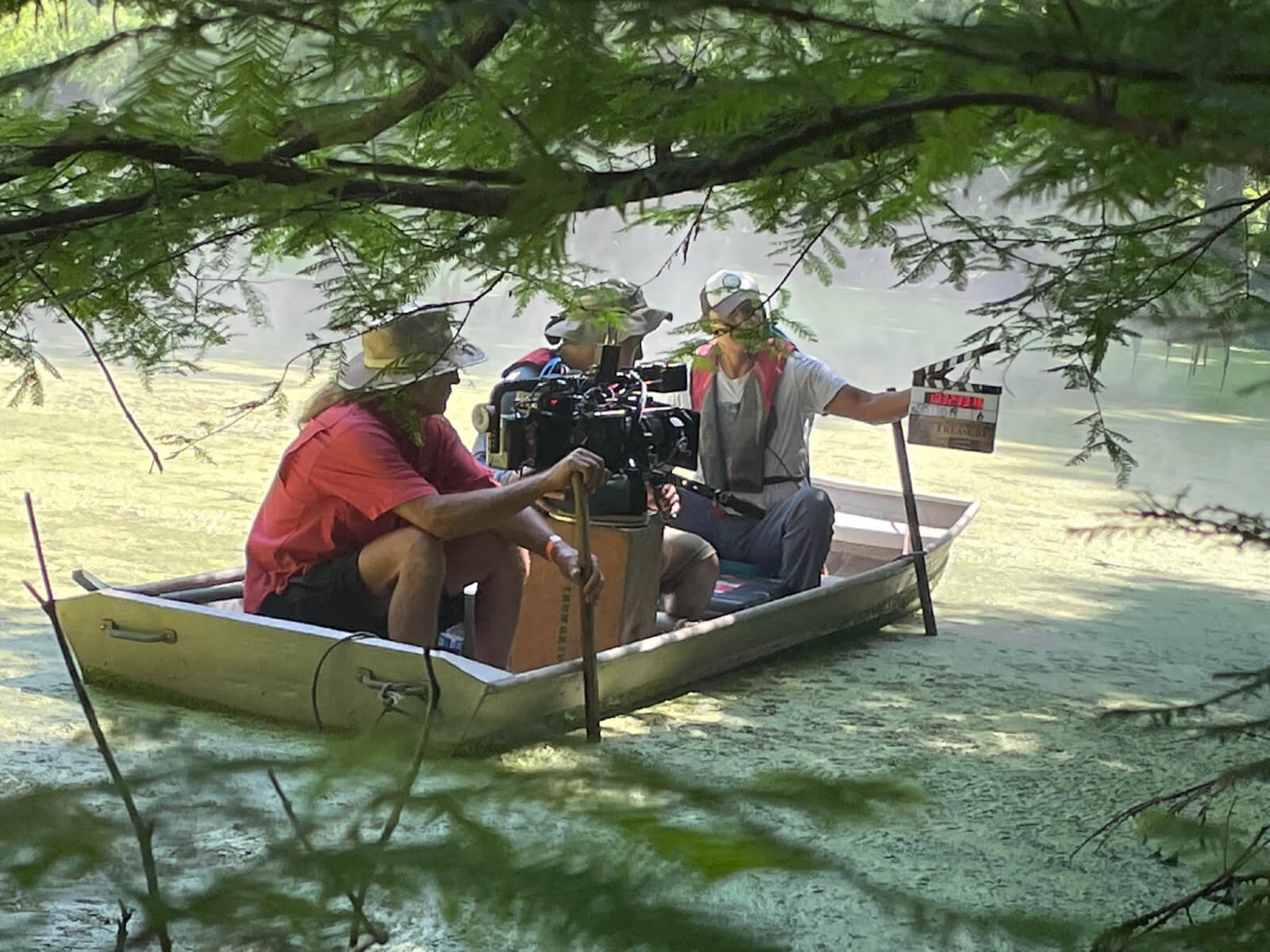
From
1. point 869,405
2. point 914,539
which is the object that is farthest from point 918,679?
point 869,405

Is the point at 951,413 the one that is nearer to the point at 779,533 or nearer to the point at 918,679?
the point at 779,533

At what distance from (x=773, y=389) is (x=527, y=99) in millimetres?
3795

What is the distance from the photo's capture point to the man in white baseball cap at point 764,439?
526 centimetres

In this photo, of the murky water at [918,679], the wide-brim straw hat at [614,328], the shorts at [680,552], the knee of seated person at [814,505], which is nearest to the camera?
the murky water at [918,679]

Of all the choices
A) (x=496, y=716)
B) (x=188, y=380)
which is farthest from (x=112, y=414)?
(x=496, y=716)

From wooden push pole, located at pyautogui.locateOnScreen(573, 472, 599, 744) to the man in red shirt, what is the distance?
3 cm

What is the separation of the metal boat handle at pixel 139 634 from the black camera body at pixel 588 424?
0.85 meters

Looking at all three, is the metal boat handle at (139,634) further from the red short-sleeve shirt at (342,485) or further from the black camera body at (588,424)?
the black camera body at (588,424)

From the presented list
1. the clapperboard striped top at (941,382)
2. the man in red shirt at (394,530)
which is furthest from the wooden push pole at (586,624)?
the clapperboard striped top at (941,382)

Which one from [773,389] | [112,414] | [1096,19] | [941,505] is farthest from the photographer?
[112,414]

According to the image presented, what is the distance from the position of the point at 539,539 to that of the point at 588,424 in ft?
1.00

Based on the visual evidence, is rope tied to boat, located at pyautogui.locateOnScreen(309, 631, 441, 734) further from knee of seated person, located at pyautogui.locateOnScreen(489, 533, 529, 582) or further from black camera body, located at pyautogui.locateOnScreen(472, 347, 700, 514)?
black camera body, located at pyautogui.locateOnScreen(472, 347, 700, 514)

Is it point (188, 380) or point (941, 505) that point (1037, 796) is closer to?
point (941, 505)

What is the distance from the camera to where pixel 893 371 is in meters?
18.3
